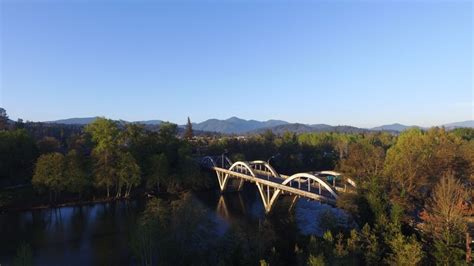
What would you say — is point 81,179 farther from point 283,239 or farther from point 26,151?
point 283,239

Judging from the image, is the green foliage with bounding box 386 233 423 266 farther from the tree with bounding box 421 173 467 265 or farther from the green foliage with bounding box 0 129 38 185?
the green foliage with bounding box 0 129 38 185

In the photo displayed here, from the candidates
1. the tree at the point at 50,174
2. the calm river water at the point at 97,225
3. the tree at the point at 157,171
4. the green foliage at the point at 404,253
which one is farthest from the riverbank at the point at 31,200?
the green foliage at the point at 404,253

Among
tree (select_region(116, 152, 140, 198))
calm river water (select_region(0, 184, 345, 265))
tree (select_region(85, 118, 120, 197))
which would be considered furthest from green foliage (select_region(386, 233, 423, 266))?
tree (select_region(85, 118, 120, 197))

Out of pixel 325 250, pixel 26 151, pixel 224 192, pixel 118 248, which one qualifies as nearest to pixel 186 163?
pixel 224 192

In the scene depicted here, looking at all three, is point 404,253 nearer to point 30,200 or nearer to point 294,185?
point 294,185

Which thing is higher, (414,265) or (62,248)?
(414,265)

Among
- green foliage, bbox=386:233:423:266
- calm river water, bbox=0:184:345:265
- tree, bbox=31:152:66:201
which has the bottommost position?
calm river water, bbox=0:184:345:265

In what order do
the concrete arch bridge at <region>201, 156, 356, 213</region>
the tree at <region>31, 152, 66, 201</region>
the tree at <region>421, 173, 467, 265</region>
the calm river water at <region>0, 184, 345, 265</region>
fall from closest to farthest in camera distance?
the tree at <region>421, 173, 467, 265</region> < the calm river water at <region>0, 184, 345, 265</region> < the concrete arch bridge at <region>201, 156, 356, 213</region> < the tree at <region>31, 152, 66, 201</region>
